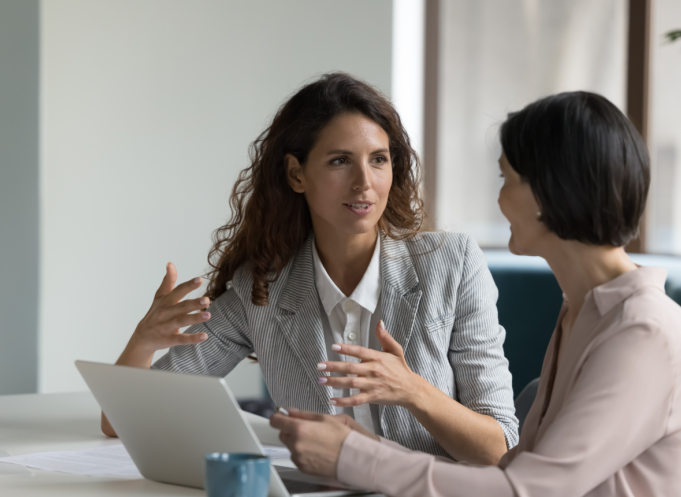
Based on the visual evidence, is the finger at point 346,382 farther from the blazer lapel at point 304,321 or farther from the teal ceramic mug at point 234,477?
the blazer lapel at point 304,321

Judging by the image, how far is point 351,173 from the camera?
153 centimetres

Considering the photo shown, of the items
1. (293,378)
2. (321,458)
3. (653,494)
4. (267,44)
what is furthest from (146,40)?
(653,494)

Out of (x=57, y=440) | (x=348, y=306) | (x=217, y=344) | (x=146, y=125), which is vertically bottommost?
(x=57, y=440)

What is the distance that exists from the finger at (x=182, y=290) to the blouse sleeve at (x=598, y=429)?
0.63m

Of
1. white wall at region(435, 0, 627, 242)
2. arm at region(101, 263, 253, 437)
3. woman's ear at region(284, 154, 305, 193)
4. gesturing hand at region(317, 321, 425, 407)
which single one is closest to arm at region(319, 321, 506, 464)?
gesturing hand at region(317, 321, 425, 407)

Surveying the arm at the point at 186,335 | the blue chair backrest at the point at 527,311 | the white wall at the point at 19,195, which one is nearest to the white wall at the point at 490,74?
the blue chair backrest at the point at 527,311

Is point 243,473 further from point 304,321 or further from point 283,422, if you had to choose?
point 304,321

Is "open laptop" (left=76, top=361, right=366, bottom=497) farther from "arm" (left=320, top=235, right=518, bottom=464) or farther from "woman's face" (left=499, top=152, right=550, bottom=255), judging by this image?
"woman's face" (left=499, top=152, right=550, bottom=255)

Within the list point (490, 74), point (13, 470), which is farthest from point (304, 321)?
point (490, 74)

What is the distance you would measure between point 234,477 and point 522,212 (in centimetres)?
48

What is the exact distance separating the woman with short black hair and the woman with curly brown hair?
1.64 ft

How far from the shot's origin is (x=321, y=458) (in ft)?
2.73

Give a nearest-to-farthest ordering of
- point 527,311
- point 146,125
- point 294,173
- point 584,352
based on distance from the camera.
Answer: point 584,352, point 294,173, point 527,311, point 146,125

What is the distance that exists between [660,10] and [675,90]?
0.32 meters
